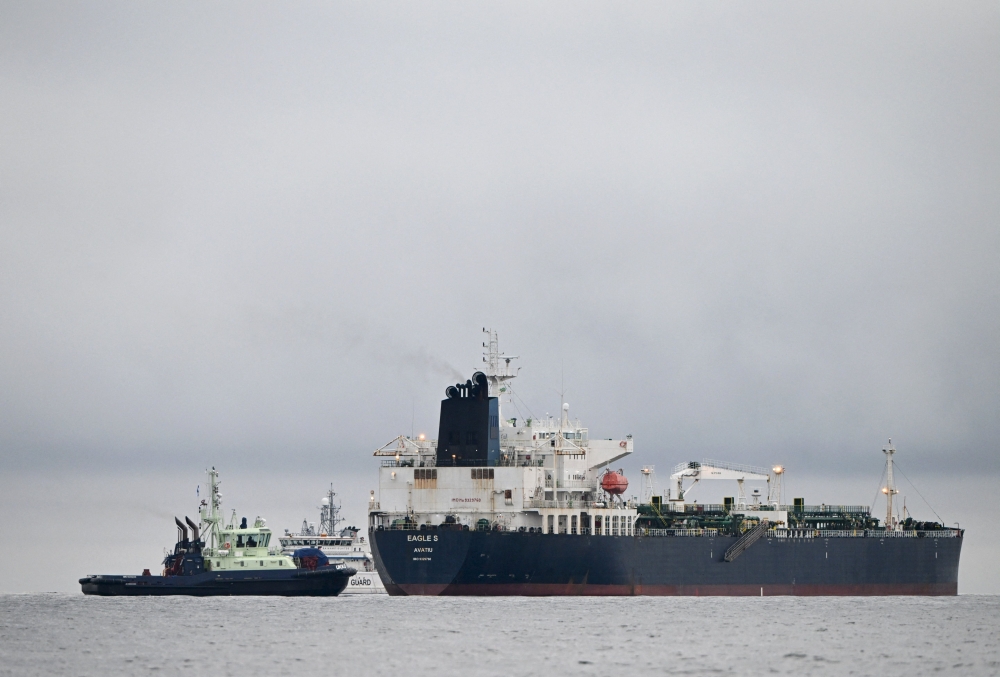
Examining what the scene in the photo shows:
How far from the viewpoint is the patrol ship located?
310 ft

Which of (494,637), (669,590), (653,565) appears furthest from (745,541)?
(494,637)

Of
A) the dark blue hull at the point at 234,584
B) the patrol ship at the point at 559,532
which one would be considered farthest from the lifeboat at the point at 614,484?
the dark blue hull at the point at 234,584

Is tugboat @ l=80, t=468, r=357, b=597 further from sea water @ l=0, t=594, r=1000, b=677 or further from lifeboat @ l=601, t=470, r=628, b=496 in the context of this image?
lifeboat @ l=601, t=470, r=628, b=496

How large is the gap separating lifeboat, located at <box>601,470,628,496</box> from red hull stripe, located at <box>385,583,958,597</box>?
16.7ft

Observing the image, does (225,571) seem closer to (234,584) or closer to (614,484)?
(234,584)

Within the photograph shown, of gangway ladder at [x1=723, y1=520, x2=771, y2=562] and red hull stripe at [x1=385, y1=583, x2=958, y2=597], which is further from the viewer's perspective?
gangway ladder at [x1=723, y1=520, x2=771, y2=562]

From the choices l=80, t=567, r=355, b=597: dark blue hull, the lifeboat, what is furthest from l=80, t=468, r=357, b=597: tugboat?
the lifeboat

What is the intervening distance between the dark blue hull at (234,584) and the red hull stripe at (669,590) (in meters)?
4.29

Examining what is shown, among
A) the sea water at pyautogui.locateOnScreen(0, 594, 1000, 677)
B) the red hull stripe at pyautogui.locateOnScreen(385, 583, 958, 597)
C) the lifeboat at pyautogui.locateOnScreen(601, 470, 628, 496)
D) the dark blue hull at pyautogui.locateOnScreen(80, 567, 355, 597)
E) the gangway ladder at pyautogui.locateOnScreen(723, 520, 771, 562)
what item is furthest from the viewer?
the gangway ladder at pyautogui.locateOnScreen(723, 520, 771, 562)

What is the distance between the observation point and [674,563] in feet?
327

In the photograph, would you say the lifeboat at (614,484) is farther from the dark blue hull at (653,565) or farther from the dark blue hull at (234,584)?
the dark blue hull at (234,584)

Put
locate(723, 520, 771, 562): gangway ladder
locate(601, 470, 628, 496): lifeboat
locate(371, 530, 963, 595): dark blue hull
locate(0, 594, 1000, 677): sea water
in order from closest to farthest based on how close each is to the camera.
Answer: locate(0, 594, 1000, 677): sea water → locate(371, 530, 963, 595): dark blue hull → locate(601, 470, 628, 496): lifeboat → locate(723, 520, 771, 562): gangway ladder

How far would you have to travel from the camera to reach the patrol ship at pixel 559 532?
3720 inches

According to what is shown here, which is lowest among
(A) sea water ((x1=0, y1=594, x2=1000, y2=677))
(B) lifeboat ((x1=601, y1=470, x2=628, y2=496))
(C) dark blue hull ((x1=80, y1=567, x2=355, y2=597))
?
(A) sea water ((x1=0, y1=594, x2=1000, y2=677))
